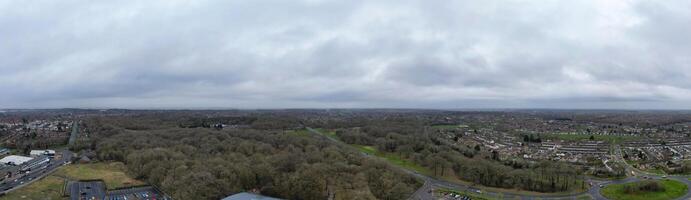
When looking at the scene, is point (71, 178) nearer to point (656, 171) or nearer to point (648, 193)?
point (648, 193)

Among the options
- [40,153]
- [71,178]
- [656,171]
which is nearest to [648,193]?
[656,171]

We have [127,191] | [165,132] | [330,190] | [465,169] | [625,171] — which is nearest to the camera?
[330,190]

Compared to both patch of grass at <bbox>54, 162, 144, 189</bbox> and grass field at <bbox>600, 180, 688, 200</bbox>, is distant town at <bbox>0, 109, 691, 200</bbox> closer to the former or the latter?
patch of grass at <bbox>54, 162, 144, 189</bbox>

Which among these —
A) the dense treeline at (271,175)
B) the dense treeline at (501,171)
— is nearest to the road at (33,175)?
the dense treeline at (271,175)

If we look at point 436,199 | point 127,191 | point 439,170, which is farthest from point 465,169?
point 127,191

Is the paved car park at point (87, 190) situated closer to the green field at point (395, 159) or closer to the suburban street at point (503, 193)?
the suburban street at point (503, 193)

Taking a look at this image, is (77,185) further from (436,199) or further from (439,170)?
(439,170)

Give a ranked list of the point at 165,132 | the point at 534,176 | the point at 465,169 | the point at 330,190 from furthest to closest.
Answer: the point at 165,132, the point at 465,169, the point at 534,176, the point at 330,190

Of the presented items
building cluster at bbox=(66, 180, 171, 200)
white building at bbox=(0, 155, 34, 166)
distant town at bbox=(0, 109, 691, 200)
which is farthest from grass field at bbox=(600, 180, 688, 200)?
white building at bbox=(0, 155, 34, 166)
